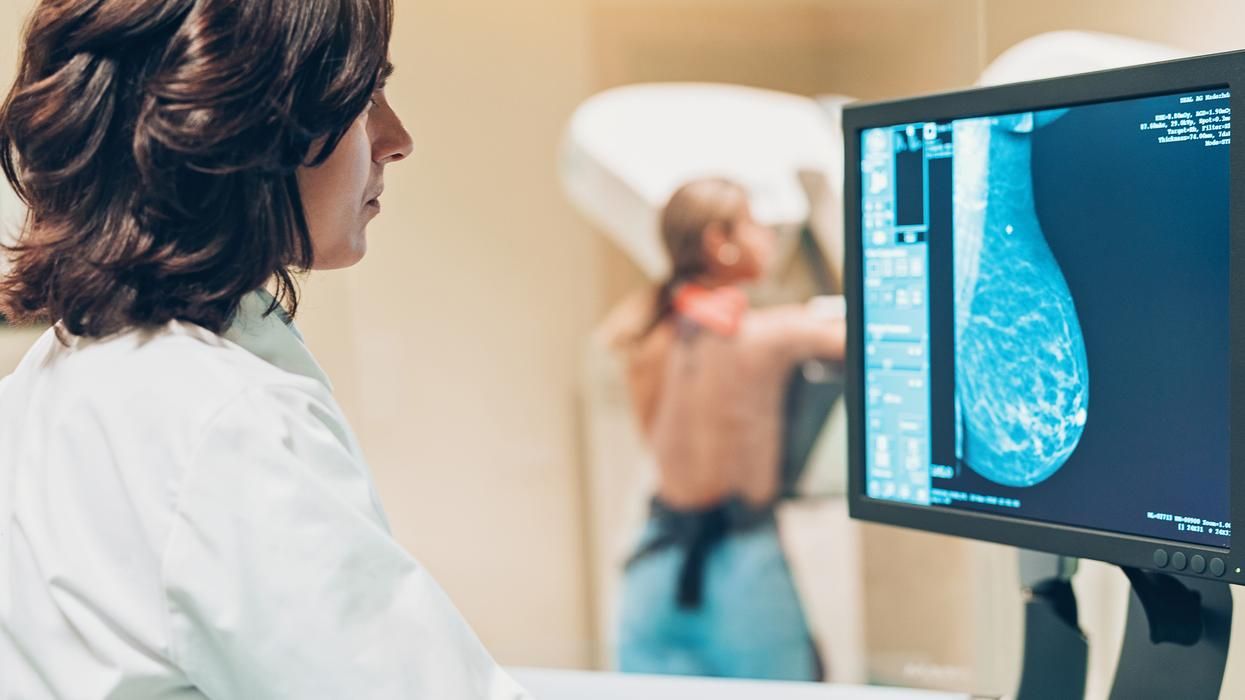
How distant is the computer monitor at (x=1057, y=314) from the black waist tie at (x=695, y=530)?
1435 millimetres

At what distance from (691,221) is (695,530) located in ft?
2.10

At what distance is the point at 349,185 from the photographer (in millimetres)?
785

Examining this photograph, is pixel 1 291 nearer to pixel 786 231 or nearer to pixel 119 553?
pixel 119 553

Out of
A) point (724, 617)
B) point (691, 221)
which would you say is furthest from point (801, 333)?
point (724, 617)

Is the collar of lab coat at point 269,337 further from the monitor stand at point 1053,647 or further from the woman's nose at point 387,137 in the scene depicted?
the monitor stand at point 1053,647

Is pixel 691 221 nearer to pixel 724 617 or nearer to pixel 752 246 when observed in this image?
pixel 752 246

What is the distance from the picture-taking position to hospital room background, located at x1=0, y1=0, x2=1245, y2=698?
89.4 inches

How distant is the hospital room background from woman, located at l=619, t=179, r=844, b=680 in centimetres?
5

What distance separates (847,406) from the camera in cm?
99

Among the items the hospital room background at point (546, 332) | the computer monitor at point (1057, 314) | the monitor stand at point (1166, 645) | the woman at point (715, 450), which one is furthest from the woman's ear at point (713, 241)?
the monitor stand at point (1166, 645)

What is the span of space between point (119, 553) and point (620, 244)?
182 centimetres

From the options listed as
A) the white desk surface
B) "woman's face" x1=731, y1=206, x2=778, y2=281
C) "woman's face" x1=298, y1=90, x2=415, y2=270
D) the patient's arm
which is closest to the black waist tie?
the patient's arm

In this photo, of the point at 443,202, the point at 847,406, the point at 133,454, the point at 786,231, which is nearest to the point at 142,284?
the point at 133,454

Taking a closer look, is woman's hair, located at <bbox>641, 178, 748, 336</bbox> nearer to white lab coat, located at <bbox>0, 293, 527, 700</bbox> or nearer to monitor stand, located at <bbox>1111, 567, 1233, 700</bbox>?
monitor stand, located at <bbox>1111, 567, 1233, 700</bbox>
